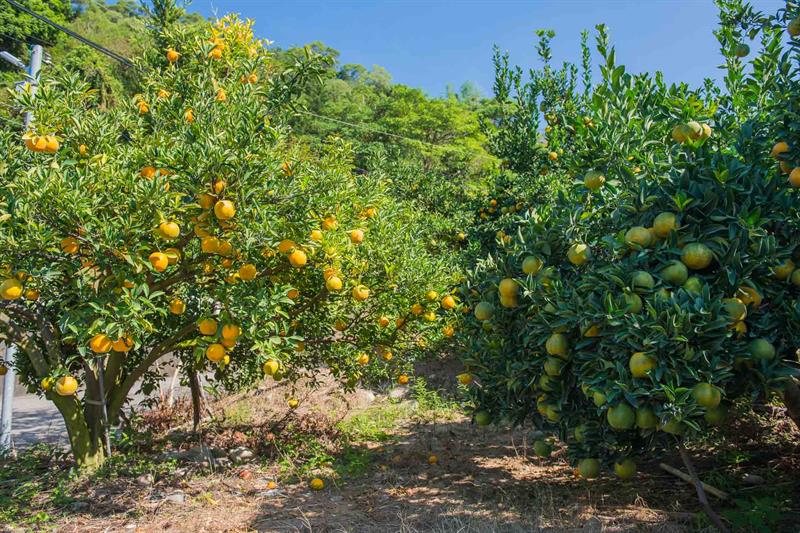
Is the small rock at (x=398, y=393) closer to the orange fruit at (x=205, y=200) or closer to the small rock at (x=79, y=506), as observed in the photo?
the small rock at (x=79, y=506)

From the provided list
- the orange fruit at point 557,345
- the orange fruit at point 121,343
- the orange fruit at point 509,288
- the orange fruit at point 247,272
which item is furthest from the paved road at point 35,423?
the orange fruit at point 557,345

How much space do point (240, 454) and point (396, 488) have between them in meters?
1.67

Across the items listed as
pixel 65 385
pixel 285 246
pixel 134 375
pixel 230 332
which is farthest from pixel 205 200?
pixel 134 375

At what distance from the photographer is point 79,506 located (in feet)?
12.9

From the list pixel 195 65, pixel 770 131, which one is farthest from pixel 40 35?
pixel 770 131

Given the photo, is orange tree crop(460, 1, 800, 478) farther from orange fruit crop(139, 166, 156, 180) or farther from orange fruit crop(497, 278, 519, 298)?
orange fruit crop(139, 166, 156, 180)

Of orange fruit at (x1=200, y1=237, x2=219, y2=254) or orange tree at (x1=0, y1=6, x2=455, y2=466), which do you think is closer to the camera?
orange tree at (x1=0, y1=6, x2=455, y2=466)

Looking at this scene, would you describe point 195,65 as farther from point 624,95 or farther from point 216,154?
point 624,95

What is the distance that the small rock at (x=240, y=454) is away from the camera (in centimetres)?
502

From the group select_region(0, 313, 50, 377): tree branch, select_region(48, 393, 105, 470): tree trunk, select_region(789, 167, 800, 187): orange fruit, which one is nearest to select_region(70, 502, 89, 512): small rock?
select_region(48, 393, 105, 470): tree trunk

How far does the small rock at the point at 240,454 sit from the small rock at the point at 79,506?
4.25 feet

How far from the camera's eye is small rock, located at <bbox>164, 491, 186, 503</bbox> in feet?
13.4

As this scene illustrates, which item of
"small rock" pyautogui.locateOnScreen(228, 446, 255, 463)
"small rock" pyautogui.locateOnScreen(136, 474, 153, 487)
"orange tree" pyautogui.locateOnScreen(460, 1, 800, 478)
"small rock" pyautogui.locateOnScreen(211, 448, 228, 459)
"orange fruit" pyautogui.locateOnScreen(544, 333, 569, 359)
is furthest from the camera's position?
"small rock" pyautogui.locateOnScreen(211, 448, 228, 459)

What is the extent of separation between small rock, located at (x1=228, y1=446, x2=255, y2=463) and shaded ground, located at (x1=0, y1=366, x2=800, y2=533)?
0.09 m
